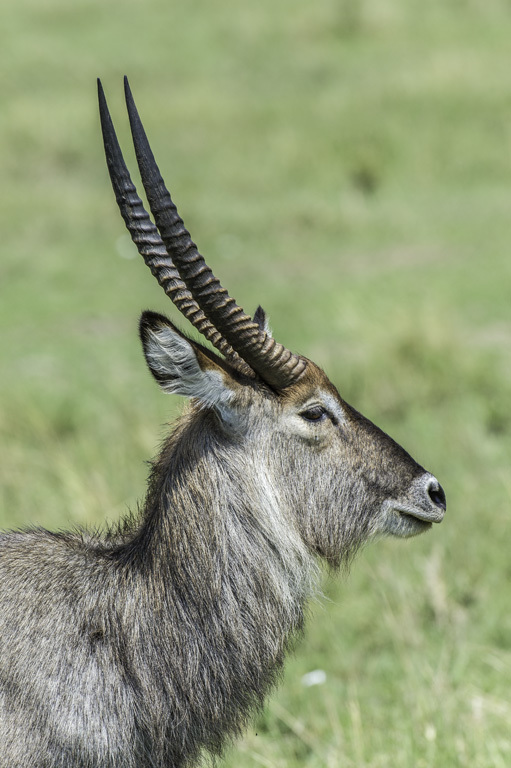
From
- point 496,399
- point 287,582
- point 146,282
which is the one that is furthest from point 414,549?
point 146,282

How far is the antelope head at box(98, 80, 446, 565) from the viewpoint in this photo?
9.93 feet

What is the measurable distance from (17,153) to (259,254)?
15.9ft

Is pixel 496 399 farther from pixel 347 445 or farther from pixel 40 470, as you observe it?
pixel 347 445

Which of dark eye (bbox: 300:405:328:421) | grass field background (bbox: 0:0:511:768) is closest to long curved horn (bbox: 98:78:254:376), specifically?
dark eye (bbox: 300:405:328:421)

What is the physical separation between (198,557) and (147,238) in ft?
3.42

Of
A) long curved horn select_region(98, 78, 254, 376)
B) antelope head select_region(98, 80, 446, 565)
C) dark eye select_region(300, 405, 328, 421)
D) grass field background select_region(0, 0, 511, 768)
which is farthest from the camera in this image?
grass field background select_region(0, 0, 511, 768)

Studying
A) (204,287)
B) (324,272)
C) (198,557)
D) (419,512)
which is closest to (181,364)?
(204,287)

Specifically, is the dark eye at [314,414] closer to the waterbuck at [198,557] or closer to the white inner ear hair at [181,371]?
the waterbuck at [198,557]

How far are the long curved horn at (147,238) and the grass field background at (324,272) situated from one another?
1542mm

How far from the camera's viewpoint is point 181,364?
303 cm

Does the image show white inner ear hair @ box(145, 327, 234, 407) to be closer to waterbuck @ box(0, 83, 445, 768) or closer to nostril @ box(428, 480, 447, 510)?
waterbuck @ box(0, 83, 445, 768)

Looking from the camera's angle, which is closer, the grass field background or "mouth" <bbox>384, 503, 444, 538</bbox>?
"mouth" <bbox>384, 503, 444, 538</bbox>

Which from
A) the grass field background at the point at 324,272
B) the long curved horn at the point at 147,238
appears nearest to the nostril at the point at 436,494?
the long curved horn at the point at 147,238

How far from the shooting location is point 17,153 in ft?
49.5
